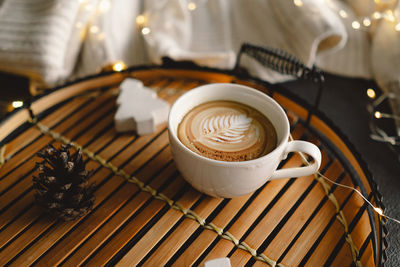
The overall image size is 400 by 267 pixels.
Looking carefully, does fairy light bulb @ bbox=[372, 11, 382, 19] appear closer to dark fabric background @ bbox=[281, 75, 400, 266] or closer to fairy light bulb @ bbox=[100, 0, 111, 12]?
dark fabric background @ bbox=[281, 75, 400, 266]

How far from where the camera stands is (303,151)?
47cm

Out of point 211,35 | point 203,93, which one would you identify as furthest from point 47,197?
point 211,35

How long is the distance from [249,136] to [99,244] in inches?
10.9

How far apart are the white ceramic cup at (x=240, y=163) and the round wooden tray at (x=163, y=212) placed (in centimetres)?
6

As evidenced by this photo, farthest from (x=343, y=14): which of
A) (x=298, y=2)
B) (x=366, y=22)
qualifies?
(x=298, y=2)

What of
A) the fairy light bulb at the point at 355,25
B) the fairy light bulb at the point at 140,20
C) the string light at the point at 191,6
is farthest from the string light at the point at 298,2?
the fairy light bulb at the point at 140,20

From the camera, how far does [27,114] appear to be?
0.62 metres

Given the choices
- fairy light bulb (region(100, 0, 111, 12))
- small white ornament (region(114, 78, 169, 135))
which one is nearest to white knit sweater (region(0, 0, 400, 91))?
fairy light bulb (region(100, 0, 111, 12))

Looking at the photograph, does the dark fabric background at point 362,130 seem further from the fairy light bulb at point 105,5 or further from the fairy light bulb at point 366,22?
the fairy light bulb at point 105,5

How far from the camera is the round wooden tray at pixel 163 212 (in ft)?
1.57

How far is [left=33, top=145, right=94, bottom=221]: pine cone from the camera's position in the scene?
474mm

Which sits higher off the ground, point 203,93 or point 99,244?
point 203,93

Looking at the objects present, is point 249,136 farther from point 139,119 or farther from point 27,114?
point 27,114

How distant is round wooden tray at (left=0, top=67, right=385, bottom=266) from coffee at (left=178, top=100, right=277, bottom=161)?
3.3 inches
